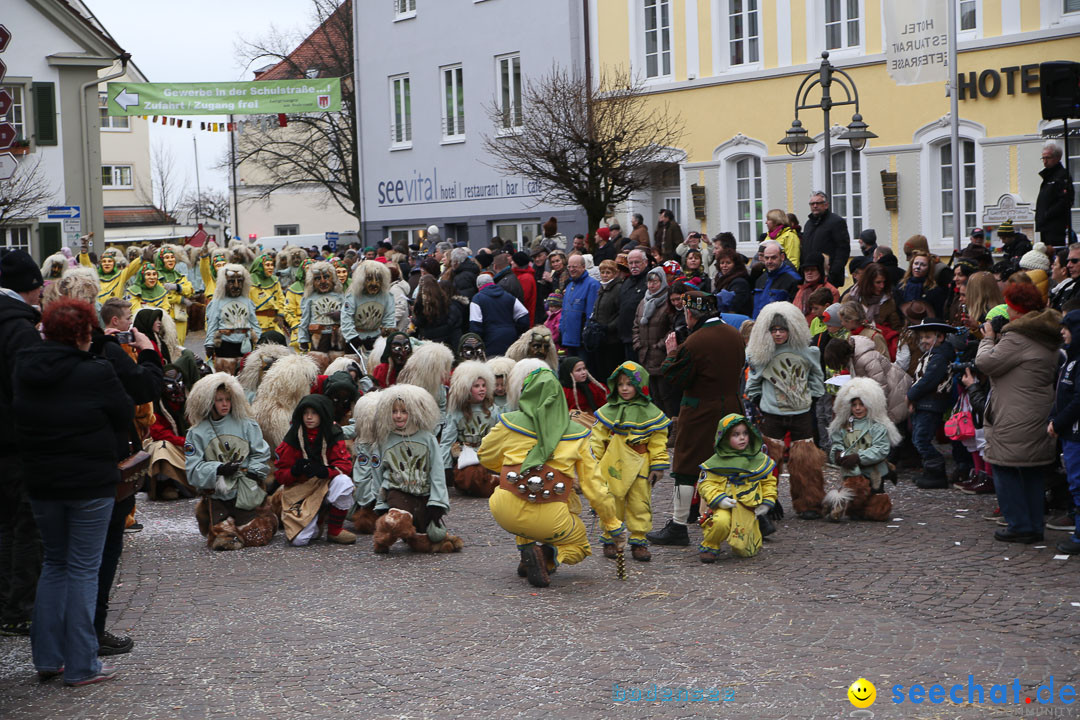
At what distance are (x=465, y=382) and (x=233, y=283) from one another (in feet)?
13.1

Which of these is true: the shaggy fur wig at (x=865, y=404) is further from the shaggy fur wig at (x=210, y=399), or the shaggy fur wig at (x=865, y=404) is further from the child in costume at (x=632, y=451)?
the shaggy fur wig at (x=210, y=399)

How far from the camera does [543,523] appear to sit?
845 cm

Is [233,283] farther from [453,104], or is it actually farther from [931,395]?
[453,104]

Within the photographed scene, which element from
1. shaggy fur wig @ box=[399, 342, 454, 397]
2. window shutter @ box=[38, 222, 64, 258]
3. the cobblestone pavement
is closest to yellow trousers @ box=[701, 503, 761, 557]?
the cobblestone pavement

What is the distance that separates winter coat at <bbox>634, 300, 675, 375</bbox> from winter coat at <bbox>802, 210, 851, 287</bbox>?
8.10ft

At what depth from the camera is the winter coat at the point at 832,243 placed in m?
15.5

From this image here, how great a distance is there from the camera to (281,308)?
55.4 ft

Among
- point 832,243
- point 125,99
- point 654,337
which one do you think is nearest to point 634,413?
point 654,337

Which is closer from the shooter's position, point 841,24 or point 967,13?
point 967,13

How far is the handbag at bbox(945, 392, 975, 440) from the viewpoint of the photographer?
1125 centimetres

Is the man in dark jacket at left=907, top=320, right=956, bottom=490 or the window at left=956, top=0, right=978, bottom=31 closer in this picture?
the man in dark jacket at left=907, top=320, right=956, bottom=490

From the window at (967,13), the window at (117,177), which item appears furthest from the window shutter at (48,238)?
the window at (117,177)

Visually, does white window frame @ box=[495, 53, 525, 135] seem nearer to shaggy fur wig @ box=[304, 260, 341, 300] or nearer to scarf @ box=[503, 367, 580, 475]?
shaggy fur wig @ box=[304, 260, 341, 300]

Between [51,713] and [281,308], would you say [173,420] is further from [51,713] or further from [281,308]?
[51,713]
